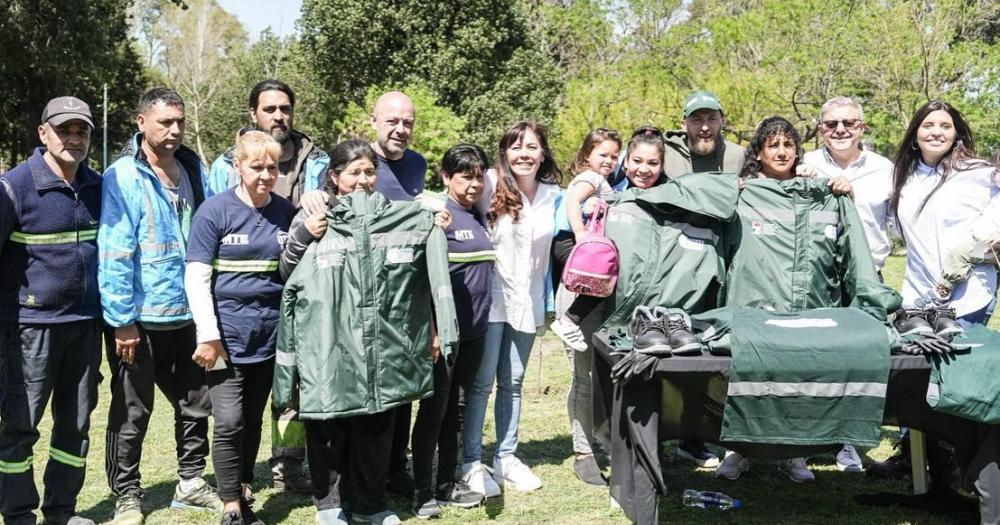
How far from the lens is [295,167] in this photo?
15.7 ft

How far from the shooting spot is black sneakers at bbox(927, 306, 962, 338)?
12.2 feet

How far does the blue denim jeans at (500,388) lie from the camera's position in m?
4.67

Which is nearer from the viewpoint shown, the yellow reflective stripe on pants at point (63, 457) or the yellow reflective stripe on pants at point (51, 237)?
the yellow reflective stripe on pants at point (51, 237)

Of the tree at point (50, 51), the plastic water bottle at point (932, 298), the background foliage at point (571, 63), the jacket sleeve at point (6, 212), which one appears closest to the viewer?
the jacket sleeve at point (6, 212)

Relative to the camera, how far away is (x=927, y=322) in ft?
12.7

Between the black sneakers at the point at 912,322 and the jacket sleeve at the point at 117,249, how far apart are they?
11.8 feet

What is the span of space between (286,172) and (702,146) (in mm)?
2393

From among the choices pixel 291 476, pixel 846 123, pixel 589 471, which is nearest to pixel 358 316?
pixel 291 476

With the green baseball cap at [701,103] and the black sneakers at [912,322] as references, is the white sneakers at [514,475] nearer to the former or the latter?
the black sneakers at [912,322]

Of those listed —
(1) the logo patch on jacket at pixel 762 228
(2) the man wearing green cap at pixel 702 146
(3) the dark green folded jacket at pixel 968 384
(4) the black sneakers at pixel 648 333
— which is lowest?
(3) the dark green folded jacket at pixel 968 384

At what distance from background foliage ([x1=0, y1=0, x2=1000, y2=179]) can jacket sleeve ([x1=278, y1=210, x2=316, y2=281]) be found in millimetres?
11514

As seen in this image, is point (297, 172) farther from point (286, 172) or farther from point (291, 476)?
point (291, 476)

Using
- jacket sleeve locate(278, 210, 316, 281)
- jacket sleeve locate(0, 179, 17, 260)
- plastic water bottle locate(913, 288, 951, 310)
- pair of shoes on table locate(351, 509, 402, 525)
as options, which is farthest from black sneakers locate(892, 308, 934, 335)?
jacket sleeve locate(0, 179, 17, 260)

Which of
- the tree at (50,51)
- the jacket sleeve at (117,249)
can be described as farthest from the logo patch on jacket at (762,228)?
the tree at (50,51)
